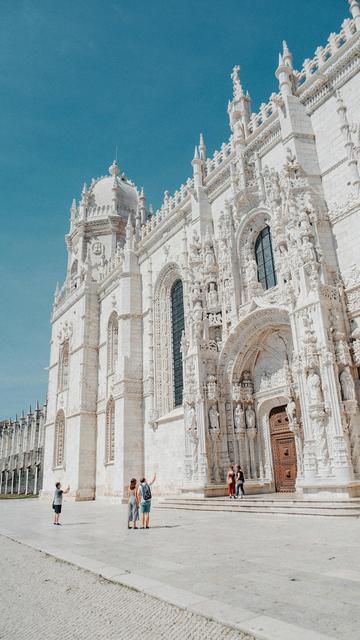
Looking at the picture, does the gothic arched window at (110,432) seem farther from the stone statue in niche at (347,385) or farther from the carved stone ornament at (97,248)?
the stone statue in niche at (347,385)

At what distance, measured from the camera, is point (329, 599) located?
4500 millimetres

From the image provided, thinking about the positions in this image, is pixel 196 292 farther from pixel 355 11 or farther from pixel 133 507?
pixel 355 11

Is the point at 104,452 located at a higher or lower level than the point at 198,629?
higher

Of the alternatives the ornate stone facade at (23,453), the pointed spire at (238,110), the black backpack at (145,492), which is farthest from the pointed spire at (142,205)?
the ornate stone facade at (23,453)

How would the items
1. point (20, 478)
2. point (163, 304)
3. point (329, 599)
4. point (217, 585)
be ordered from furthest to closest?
point (20, 478) < point (163, 304) < point (217, 585) < point (329, 599)

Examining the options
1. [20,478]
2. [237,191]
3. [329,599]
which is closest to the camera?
[329,599]

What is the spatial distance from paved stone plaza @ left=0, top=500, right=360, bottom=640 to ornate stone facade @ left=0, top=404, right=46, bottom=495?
4703 cm

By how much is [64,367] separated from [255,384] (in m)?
20.8

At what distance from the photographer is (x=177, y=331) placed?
25641 mm

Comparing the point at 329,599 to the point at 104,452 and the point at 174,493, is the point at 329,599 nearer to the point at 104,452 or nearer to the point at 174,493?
the point at 174,493

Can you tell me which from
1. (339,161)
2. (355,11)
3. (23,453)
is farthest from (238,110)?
(23,453)

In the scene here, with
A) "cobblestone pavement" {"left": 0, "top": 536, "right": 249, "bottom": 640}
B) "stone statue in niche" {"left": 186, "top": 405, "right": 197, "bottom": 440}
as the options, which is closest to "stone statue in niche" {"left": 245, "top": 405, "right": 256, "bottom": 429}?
"stone statue in niche" {"left": 186, "top": 405, "right": 197, "bottom": 440}

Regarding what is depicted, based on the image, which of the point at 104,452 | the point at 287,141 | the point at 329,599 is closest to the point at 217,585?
the point at 329,599

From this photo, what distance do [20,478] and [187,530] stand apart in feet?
174
